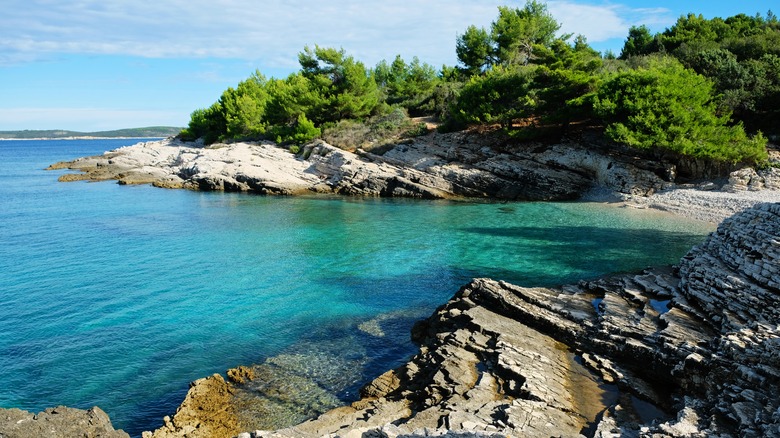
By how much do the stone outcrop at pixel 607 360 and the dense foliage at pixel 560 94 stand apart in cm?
2061

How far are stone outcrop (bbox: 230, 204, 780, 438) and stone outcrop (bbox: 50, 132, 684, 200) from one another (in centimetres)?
2196

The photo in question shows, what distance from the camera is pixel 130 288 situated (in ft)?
61.3

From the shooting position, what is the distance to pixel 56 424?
820 cm

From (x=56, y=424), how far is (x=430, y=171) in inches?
1410

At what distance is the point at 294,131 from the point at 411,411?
4773cm

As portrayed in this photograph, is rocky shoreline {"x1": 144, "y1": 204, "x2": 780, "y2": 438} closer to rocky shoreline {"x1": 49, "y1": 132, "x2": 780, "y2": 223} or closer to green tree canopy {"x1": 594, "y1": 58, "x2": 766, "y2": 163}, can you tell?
rocky shoreline {"x1": 49, "y1": 132, "x2": 780, "y2": 223}

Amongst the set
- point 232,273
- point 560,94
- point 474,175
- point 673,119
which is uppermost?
point 560,94

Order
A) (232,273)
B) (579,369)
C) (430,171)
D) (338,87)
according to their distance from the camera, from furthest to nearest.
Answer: (338,87), (430,171), (232,273), (579,369)

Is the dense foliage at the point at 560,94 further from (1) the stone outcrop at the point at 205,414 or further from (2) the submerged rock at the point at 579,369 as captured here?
(1) the stone outcrop at the point at 205,414

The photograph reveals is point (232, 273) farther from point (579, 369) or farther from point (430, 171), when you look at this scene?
point (430, 171)

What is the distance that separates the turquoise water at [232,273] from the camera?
12.7 meters

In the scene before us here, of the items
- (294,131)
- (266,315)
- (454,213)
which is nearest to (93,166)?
(294,131)

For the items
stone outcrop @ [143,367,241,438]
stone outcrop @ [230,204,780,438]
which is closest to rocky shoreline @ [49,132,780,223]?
stone outcrop @ [230,204,780,438]

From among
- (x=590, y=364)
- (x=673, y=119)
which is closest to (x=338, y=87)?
(x=673, y=119)
